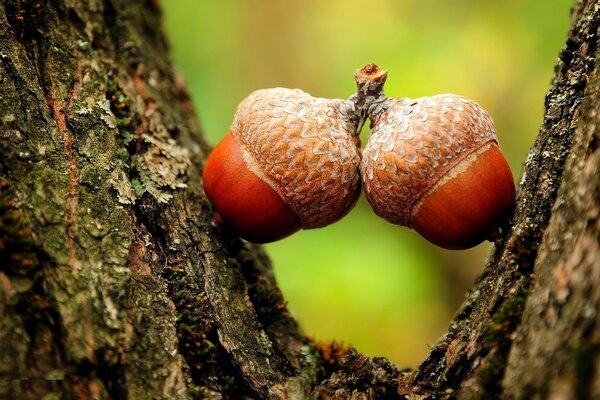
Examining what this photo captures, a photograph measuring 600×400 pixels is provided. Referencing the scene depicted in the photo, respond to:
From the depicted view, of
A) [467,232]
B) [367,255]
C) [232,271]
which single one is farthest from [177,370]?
[367,255]

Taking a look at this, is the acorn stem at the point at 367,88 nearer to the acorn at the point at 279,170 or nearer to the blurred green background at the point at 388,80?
the acorn at the point at 279,170

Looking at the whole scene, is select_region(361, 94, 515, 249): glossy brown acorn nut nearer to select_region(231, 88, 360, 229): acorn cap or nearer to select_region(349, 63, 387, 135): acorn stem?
select_region(231, 88, 360, 229): acorn cap

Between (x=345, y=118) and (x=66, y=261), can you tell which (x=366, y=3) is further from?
(x=66, y=261)

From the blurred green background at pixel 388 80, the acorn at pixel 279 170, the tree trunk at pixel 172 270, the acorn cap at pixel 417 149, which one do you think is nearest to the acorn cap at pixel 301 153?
the acorn at pixel 279 170

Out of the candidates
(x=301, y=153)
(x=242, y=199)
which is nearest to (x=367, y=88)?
(x=301, y=153)

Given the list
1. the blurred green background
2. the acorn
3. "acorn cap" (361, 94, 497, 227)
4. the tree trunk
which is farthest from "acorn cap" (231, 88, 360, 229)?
the blurred green background

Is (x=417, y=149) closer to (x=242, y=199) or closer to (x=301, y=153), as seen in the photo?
(x=301, y=153)
